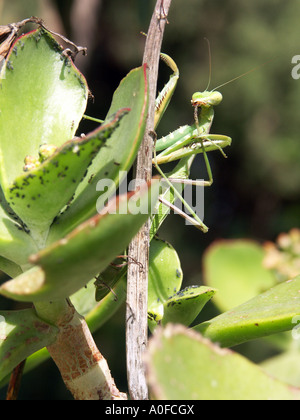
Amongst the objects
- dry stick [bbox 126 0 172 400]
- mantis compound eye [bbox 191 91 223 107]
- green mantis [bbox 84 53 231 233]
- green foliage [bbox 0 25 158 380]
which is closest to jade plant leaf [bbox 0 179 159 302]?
green foliage [bbox 0 25 158 380]

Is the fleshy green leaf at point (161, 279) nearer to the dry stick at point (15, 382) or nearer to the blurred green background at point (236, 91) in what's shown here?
the dry stick at point (15, 382)

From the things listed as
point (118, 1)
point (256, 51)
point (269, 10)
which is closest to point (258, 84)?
point (256, 51)

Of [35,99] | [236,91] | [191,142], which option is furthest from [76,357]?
[236,91]

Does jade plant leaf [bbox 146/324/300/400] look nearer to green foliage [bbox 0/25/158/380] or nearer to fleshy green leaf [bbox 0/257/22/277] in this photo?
green foliage [bbox 0/25/158/380]

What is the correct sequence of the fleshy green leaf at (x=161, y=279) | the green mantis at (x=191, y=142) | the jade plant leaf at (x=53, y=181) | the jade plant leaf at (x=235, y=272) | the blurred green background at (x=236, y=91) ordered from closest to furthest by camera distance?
the jade plant leaf at (x=53, y=181) → the fleshy green leaf at (x=161, y=279) → the green mantis at (x=191, y=142) → the jade plant leaf at (x=235, y=272) → the blurred green background at (x=236, y=91)

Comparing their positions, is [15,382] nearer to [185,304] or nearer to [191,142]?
[185,304]

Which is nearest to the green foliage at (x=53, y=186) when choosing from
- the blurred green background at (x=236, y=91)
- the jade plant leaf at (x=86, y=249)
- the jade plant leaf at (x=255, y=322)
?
the jade plant leaf at (x=86, y=249)
